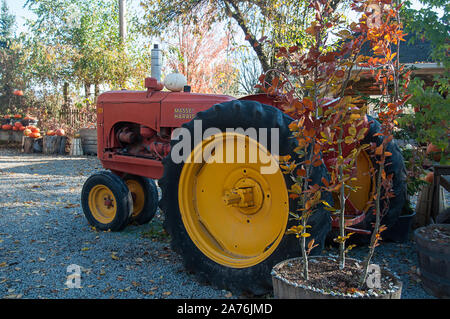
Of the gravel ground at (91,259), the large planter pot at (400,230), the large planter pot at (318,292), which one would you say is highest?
the large planter pot at (318,292)

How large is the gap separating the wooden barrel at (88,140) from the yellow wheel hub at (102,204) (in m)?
8.07

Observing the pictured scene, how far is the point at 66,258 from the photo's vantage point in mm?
3447

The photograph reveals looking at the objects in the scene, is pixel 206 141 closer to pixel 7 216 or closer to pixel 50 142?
pixel 7 216

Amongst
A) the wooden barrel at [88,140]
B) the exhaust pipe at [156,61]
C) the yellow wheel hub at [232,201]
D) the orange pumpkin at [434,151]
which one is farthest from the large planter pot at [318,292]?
the wooden barrel at [88,140]

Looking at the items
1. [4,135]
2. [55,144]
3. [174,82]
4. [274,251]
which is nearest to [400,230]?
[274,251]

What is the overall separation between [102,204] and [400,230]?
3.03 m

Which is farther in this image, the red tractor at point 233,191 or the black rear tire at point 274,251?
the red tractor at point 233,191

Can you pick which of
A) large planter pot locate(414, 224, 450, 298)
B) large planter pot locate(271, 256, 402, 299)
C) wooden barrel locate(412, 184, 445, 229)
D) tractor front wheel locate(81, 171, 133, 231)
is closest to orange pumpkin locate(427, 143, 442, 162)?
wooden barrel locate(412, 184, 445, 229)

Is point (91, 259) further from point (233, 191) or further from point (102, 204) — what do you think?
point (233, 191)

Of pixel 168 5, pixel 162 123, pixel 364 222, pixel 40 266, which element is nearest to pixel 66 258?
pixel 40 266

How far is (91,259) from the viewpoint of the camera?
11.2 ft

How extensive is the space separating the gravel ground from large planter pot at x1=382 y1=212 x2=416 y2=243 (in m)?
0.07

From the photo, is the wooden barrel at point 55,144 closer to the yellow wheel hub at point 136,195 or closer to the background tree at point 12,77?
the background tree at point 12,77

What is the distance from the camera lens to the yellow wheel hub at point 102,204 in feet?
13.9
